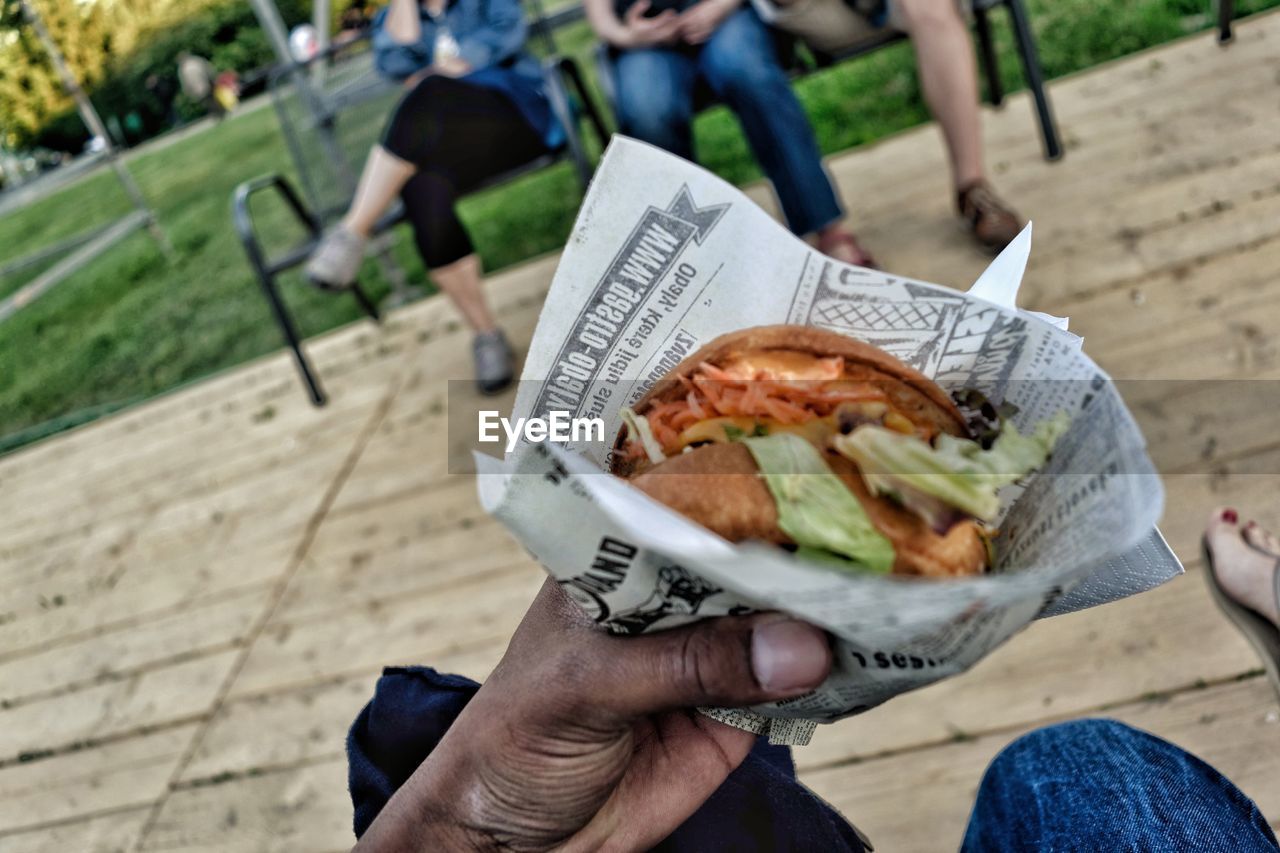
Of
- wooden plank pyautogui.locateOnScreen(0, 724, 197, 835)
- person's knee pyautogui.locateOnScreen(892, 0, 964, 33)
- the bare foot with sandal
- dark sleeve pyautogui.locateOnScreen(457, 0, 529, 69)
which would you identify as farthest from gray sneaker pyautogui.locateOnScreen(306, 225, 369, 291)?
the bare foot with sandal

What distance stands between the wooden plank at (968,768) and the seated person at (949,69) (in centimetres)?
174

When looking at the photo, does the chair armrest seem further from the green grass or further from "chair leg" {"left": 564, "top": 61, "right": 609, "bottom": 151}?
"chair leg" {"left": 564, "top": 61, "right": 609, "bottom": 151}

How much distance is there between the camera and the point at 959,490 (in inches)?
36.4

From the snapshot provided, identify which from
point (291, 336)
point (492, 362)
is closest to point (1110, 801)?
point (492, 362)

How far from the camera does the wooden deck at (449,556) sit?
1.88m

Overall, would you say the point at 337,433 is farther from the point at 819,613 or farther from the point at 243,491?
the point at 819,613

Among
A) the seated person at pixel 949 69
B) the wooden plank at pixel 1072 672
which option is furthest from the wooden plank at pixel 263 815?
the seated person at pixel 949 69

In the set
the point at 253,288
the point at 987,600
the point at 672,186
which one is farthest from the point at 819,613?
the point at 253,288

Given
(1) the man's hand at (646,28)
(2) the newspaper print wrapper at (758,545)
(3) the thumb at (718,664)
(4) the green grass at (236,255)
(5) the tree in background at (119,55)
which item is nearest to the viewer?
(2) the newspaper print wrapper at (758,545)

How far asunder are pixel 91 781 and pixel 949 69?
11.1 feet

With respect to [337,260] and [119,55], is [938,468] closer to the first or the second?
[337,260]

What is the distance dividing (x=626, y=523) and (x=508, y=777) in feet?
1.15

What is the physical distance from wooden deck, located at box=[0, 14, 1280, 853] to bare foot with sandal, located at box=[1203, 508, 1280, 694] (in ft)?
0.22

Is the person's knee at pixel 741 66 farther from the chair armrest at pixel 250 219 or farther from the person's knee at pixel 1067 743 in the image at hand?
the person's knee at pixel 1067 743
